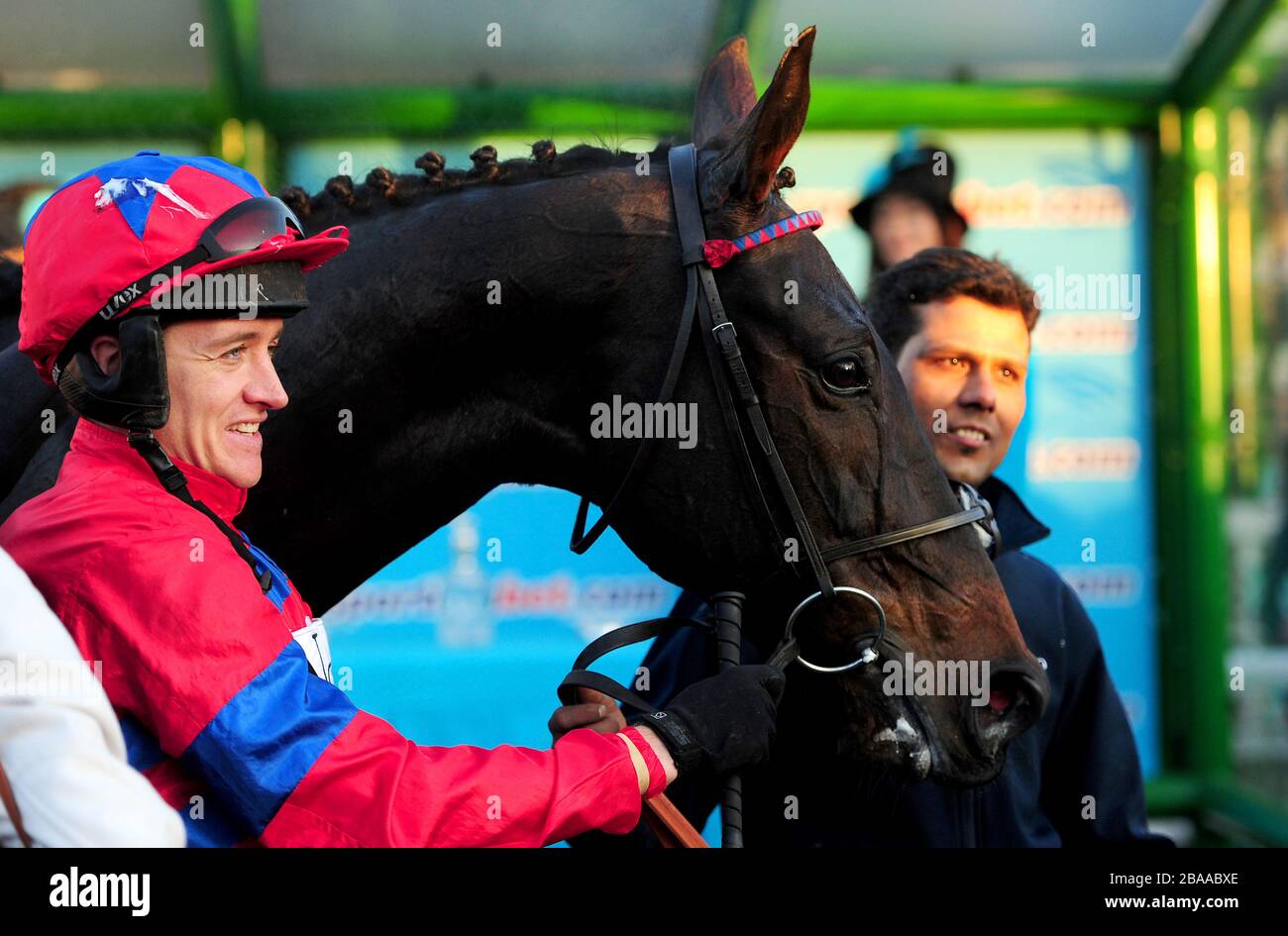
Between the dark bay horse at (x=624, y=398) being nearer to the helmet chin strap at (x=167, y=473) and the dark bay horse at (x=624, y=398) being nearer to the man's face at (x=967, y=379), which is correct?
the helmet chin strap at (x=167, y=473)

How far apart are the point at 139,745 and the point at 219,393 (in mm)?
445

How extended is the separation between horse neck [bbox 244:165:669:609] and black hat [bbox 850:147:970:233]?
8.53 feet

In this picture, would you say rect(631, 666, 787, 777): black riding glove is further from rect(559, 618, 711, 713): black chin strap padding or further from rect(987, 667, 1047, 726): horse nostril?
rect(987, 667, 1047, 726): horse nostril

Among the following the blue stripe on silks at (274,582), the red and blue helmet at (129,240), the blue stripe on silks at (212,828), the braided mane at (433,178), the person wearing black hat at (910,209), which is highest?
the person wearing black hat at (910,209)

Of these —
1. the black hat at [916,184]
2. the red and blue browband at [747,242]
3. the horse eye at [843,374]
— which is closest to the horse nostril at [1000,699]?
the horse eye at [843,374]

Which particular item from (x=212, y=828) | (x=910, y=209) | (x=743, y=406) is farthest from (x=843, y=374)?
(x=910, y=209)

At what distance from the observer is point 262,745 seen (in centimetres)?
130

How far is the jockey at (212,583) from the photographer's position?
4.30ft

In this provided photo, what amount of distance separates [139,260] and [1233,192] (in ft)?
14.4

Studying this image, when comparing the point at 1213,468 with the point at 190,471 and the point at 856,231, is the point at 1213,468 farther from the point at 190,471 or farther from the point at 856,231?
the point at 190,471

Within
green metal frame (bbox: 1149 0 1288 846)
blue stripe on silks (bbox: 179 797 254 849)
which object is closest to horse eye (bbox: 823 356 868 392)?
blue stripe on silks (bbox: 179 797 254 849)

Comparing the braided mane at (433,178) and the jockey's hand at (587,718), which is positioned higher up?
the braided mane at (433,178)

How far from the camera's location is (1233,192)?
4.69 m

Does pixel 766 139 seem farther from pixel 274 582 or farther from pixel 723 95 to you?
pixel 274 582
